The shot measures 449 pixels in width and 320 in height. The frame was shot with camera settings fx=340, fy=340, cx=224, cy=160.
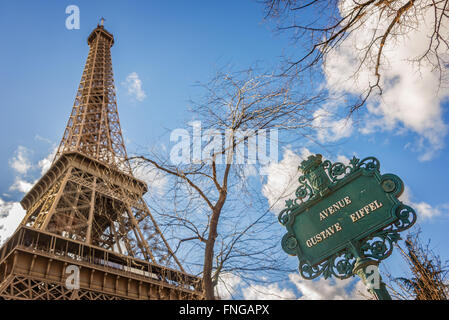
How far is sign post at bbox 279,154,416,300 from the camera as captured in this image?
3.58 metres

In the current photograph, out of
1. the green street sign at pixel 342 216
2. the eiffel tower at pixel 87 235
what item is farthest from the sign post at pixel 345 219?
the eiffel tower at pixel 87 235

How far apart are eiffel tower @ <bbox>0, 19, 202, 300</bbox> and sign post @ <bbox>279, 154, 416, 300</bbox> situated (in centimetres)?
283

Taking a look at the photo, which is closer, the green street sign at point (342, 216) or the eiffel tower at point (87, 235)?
the green street sign at point (342, 216)

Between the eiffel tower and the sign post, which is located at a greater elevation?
the eiffel tower

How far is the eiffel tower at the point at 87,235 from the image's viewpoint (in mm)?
11489

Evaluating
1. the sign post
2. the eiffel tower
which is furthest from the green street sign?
the eiffel tower

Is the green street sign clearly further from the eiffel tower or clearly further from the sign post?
the eiffel tower

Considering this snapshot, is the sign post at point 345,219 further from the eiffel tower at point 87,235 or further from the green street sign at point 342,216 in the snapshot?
the eiffel tower at point 87,235

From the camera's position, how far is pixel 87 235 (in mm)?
23000

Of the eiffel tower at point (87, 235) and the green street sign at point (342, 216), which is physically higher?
the eiffel tower at point (87, 235)

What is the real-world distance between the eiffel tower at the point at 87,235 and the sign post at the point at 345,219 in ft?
9.27

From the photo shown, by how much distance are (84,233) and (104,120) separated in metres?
16.7

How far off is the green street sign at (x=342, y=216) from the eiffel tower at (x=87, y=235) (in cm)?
280

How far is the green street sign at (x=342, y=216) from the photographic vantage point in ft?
12.0
